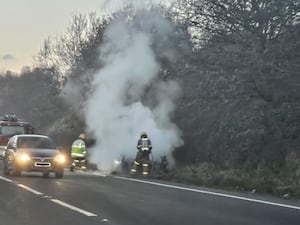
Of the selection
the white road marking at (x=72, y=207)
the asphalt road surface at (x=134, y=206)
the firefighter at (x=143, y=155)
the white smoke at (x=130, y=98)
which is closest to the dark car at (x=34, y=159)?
the firefighter at (x=143, y=155)

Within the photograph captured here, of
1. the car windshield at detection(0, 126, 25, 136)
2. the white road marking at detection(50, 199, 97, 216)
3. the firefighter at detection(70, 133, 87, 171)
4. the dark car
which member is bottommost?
the white road marking at detection(50, 199, 97, 216)

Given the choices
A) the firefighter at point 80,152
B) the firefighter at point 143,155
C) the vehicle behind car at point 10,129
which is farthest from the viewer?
the vehicle behind car at point 10,129

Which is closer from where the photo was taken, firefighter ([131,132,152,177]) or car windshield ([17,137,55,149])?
firefighter ([131,132,152,177])

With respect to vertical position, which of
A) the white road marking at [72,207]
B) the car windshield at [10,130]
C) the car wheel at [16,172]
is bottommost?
the white road marking at [72,207]

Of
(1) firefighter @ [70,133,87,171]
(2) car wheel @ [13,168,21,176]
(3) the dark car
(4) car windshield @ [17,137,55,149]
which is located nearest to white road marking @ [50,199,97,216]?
(3) the dark car

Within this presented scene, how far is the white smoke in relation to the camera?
26.3m

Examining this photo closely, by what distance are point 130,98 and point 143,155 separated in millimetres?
3883

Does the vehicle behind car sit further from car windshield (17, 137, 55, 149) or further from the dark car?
the dark car

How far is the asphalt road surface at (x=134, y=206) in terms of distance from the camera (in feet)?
38.1

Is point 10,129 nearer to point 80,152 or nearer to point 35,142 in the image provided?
point 80,152

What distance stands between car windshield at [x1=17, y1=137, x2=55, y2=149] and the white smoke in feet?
8.66

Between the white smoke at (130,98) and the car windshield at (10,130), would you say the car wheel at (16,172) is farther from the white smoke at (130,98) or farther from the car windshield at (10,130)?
the car windshield at (10,130)

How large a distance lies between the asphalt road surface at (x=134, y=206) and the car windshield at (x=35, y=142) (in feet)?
17.0

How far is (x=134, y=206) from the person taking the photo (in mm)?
13734
